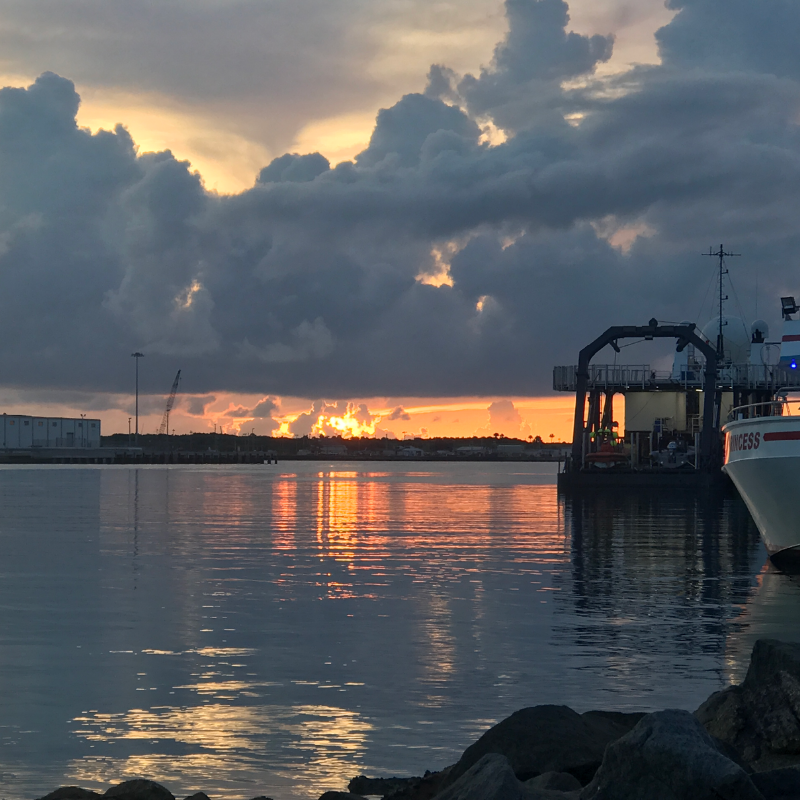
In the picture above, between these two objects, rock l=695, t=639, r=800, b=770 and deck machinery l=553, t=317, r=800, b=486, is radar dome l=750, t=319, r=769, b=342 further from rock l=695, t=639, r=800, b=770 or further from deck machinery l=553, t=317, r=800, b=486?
rock l=695, t=639, r=800, b=770

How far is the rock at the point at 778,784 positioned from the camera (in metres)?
9.53

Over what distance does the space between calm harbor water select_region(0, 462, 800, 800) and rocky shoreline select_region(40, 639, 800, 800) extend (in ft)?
3.81

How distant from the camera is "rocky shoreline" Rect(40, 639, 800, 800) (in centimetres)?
887

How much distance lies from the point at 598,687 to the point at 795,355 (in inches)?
1116

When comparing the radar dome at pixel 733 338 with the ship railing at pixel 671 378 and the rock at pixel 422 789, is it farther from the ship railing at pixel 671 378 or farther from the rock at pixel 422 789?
the rock at pixel 422 789

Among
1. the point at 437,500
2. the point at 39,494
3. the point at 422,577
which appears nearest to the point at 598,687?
the point at 422,577

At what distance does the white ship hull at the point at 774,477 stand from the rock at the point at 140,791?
2455cm

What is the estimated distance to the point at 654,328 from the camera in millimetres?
85438

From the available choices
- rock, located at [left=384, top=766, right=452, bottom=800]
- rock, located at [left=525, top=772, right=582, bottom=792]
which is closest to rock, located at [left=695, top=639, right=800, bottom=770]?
rock, located at [left=525, top=772, right=582, bottom=792]

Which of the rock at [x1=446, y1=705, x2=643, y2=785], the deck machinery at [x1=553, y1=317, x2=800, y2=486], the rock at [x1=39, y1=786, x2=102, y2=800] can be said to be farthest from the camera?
the deck machinery at [x1=553, y1=317, x2=800, y2=486]

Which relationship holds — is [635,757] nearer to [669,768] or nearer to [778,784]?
[669,768]

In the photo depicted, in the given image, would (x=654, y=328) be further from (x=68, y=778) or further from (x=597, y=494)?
(x=68, y=778)

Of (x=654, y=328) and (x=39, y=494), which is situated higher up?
(x=654, y=328)

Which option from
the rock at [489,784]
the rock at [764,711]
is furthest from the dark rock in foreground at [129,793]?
the rock at [764,711]
